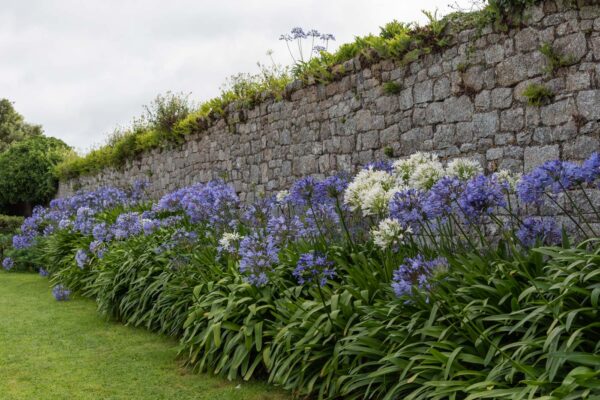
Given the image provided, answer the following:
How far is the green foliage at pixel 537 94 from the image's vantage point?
550cm

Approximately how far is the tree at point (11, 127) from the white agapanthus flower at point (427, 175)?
36508mm

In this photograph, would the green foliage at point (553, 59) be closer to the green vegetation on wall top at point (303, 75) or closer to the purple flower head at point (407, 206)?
the green vegetation on wall top at point (303, 75)

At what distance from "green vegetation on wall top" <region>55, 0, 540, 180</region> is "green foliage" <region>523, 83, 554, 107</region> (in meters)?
0.62

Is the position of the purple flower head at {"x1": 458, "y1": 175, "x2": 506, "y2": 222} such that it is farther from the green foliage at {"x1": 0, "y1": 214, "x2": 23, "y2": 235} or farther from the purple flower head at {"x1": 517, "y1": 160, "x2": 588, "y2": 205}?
the green foliage at {"x1": 0, "y1": 214, "x2": 23, "y2": 235}

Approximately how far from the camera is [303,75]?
870 cm

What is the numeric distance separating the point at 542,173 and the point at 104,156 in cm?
1458

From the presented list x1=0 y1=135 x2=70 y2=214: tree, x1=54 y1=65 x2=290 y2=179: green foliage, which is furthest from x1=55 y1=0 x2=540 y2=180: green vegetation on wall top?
x1=0 y1=135 x2=70 y2=214: tree

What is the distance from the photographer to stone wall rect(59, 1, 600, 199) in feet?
→ 17.5

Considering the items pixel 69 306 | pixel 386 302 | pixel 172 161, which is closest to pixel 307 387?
pixel 386 302

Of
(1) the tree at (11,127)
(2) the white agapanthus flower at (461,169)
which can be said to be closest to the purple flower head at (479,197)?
(2) the white agapanthus flower at (461,169)

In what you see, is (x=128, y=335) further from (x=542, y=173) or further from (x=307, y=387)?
(x=542, y=173)

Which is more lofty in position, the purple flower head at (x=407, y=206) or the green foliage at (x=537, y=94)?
the green foliage at (x=537, y=94)

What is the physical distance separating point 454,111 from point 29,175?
1972cm

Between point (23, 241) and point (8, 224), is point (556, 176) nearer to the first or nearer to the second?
point (23, 241)
